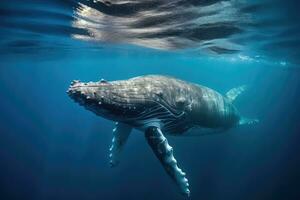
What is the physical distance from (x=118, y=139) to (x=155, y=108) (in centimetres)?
215

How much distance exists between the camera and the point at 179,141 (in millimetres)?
26406

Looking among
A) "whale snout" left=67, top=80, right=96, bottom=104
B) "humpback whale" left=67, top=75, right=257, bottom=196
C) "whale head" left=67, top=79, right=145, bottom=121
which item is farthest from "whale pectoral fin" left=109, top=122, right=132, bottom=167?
"whale snout" left=67, top=80, right=96, bottom=104

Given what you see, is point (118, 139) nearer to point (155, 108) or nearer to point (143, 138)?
point (155, 108)

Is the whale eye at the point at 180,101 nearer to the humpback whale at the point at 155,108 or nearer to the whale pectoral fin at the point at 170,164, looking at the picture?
the humpback whale at the point at 155,108

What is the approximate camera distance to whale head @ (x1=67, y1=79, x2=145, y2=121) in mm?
7922

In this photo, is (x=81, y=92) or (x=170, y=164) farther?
(x=170, y=164)

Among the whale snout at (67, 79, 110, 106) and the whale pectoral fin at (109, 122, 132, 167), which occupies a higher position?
the whale snout at (67, 79, 110, 106)

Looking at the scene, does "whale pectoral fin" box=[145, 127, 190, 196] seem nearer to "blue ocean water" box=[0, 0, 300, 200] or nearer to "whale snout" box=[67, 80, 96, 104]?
"whale snout" box=[67, 80, 96, 104]

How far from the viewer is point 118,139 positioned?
11.2m

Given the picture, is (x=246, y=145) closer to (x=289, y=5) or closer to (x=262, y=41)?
(x=262, y=41)

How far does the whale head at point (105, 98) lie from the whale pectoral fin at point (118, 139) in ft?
5.09

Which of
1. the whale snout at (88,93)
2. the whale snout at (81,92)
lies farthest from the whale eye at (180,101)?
the whale snout at (81,92)

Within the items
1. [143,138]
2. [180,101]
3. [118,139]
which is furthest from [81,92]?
[143,138]

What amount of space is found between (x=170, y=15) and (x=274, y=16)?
469 cm
